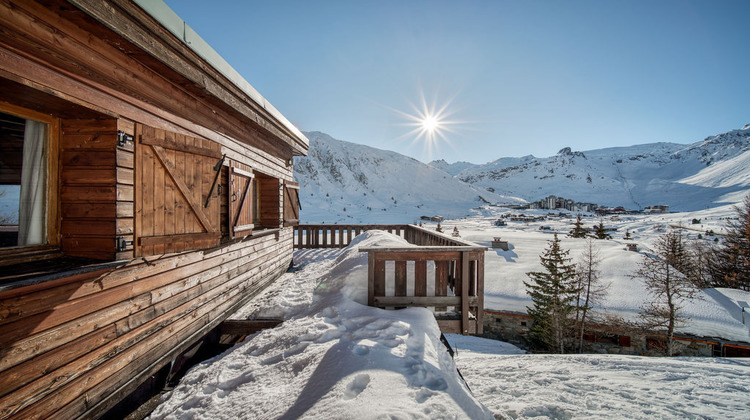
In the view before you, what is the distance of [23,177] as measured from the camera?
85.0 inches

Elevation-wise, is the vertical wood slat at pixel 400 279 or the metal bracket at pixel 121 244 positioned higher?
the metal bracket at pixel 121 244

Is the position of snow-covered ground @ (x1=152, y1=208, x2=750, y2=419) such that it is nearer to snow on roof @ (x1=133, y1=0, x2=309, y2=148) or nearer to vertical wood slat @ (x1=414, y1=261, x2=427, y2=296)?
vertical wood slat @ (x1=414, y1=261, x2=427, y2=296)

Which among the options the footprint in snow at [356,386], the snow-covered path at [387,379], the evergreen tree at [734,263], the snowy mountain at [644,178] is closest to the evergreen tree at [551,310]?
the snow-covered path at [387,379]

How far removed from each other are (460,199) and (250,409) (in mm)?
51943

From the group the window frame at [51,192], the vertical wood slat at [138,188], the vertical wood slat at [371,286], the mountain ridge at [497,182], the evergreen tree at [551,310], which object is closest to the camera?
the window frame at [51,192]

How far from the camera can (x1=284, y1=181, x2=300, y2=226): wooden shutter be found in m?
6.92

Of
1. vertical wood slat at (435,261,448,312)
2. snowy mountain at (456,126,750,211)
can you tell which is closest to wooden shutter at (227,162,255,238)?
vertical wood slat at (435,261,448,312)

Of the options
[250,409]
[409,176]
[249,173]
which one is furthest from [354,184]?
[250,409]

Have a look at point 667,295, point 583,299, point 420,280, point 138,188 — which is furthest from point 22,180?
point 583,299

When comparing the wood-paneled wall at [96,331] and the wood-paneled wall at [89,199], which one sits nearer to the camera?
the wood-paneled wall at [96,331]

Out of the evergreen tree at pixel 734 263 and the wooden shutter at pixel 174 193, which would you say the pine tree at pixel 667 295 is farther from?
the wooden shutter at pixel 174 193

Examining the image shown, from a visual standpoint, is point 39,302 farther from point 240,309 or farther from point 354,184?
point 354,184

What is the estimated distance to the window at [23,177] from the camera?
2.08 metres

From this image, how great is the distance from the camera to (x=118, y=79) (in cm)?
252
